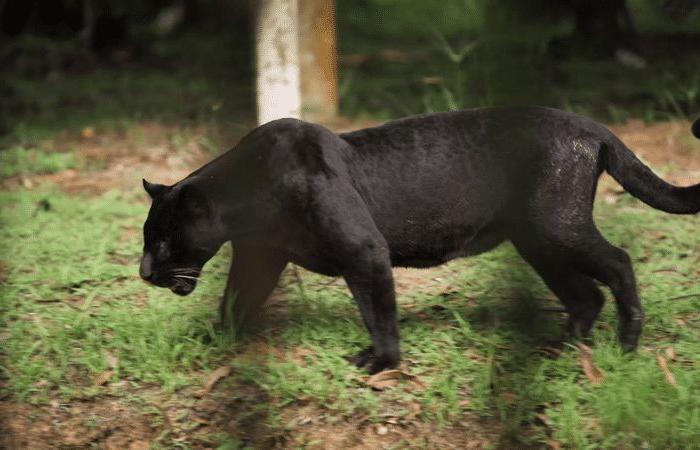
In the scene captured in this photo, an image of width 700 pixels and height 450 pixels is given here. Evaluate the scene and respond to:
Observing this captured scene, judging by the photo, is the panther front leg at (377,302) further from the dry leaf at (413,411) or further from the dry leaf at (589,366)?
the dry leaf at (589,366)

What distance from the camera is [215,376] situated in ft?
13.7

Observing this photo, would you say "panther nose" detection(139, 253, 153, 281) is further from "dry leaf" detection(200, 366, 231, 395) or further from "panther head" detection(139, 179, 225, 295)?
"dry leaf" detection(200, 366, 231, 395)

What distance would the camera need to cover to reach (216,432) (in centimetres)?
395

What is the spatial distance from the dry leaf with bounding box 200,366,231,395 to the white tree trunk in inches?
77.0

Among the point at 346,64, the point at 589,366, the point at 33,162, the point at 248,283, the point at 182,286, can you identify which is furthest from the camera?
the point at 346,64

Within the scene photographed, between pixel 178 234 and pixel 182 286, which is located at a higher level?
pixel 178 234

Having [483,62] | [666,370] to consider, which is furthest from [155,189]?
[483,62]

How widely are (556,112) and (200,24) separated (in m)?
7.94

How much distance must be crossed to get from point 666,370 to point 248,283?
179 centimetres

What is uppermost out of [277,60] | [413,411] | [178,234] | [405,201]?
[277,60]

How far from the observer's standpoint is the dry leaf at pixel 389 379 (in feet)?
13.2

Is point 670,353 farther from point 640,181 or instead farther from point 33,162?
point 33,162

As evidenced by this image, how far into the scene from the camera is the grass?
379 cm

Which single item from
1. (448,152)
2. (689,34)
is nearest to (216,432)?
(448,152)
